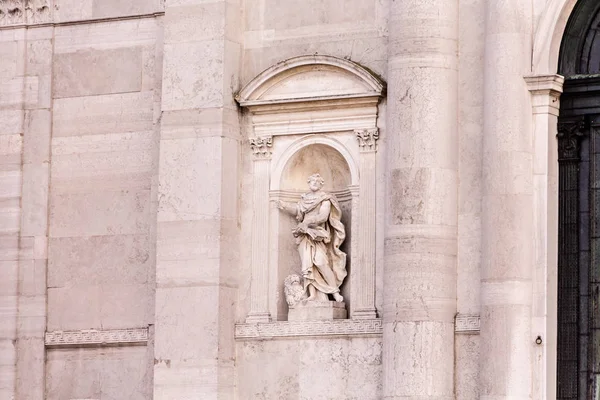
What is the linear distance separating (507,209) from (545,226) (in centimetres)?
52

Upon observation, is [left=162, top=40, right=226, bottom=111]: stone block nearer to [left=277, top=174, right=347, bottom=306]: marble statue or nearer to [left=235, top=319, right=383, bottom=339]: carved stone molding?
[left=277, top=174, right=347, bottom=306]: marble statue

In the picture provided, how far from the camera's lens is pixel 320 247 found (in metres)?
24.7

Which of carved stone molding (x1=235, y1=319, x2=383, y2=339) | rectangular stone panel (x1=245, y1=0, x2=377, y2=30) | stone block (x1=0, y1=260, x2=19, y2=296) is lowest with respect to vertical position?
carved stone molding (x1=235, y1=319, x2=383, y2=339)

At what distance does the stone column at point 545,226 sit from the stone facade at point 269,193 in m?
0.03

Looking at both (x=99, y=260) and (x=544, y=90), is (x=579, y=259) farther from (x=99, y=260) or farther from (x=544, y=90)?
(x=99, y=260)

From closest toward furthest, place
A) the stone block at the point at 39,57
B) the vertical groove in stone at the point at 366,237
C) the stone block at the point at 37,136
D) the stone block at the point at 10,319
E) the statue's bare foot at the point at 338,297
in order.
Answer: the vertical groove in stone at the point at 366,237
the statue's bare foot at the point at 338,297
the stone block at the point at 10,319
the stone block at the point at 37,136
the stone block at the point at 39,57

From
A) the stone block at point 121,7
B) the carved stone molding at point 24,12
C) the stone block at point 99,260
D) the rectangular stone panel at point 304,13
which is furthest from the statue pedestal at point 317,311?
the carved stone molding at point 24,12

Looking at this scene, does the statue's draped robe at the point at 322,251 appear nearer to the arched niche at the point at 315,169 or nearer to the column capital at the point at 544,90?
the arched niche at the point at 315,169

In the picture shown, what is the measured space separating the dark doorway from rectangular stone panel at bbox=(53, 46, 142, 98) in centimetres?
610

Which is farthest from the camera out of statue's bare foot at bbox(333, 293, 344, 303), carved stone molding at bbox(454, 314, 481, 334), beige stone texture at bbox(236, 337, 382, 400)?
statue's bare foot at bbox(333, 293, 344, 303)

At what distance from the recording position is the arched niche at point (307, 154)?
2448 cm

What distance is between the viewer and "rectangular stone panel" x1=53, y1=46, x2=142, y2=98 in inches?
1038

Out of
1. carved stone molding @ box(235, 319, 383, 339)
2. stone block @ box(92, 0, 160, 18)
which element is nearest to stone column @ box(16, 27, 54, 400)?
stone block @ box(92, 0, 160, 18)

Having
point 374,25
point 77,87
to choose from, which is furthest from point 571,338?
point 77,87
